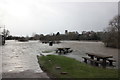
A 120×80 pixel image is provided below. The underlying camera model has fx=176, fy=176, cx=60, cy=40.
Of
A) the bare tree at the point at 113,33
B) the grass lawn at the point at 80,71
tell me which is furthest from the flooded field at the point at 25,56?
the bare tree at the point at 113,33

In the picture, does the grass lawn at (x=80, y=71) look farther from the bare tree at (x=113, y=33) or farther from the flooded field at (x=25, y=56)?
the bare tree at (x=113, y=33)

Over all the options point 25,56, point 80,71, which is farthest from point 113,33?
point 80,71

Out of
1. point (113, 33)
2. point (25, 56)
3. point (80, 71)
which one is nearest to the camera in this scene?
point (80, 71)

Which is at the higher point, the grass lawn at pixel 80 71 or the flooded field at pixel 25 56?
the grass lawn at pixel 80 71

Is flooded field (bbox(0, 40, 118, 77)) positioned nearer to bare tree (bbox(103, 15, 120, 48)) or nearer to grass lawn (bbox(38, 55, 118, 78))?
grass lawn (bbox(38, 55, 118, 78))

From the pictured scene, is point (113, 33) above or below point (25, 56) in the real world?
above

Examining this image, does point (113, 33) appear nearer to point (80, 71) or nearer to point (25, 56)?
point (25, 56)

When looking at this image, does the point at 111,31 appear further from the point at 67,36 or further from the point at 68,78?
the point at 67,36

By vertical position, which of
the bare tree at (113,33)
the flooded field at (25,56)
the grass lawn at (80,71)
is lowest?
the flooded field at (25,56)

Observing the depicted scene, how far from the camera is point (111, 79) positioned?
7422 millimetres

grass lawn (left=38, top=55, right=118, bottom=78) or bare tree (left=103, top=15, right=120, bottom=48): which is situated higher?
bare tree (left=103, top=15, right=120, bottom=48)

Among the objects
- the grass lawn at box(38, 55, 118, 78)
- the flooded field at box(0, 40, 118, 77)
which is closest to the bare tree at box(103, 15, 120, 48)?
the flooded field at box(0, 40, 118, 77)

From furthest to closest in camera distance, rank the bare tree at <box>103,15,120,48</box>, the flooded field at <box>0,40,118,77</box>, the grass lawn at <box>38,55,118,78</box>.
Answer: the bare tree at <box>103,15,120,48</box> < the flooded field at <box>0,40,118,77</box> < the grass lawn at <box>38,55,118,78</box>

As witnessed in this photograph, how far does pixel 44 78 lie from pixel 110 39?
39222mm
